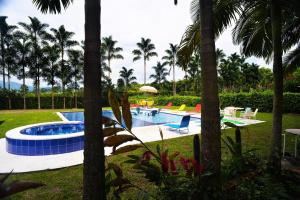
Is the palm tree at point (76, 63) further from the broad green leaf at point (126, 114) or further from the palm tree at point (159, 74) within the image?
the broad green leaf at point (126, 114)

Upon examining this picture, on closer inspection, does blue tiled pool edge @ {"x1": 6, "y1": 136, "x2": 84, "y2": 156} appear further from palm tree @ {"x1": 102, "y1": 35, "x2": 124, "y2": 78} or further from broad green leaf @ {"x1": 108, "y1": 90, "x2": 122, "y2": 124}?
palm tree @ {"x1": 102, "y1": 35, "x2": 124, "y2": 78}

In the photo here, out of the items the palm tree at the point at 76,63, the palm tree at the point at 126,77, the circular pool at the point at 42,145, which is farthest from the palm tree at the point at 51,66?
the circular pool at the point at 42,145

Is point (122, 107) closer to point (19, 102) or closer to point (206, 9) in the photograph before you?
point (206, 9)

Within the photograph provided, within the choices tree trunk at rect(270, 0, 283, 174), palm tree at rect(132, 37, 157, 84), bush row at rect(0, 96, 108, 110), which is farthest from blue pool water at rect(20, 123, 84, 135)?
palm tree at rect(132, 37, 157, 84)

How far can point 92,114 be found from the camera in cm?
208

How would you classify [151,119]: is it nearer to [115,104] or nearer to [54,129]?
[54,129]

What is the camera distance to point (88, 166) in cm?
206

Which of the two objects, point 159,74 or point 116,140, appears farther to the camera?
point 159,74

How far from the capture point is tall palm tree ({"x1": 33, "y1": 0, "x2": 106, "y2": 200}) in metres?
2.04

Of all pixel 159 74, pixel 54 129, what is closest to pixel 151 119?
pixel 54 129

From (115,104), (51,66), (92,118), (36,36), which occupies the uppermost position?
(36,36)

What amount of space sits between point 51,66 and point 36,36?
16.5 feet

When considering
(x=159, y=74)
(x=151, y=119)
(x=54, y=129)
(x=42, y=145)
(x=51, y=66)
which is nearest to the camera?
(x=42, y=145)

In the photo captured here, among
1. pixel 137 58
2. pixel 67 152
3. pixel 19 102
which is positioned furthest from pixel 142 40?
pixel 67 152
